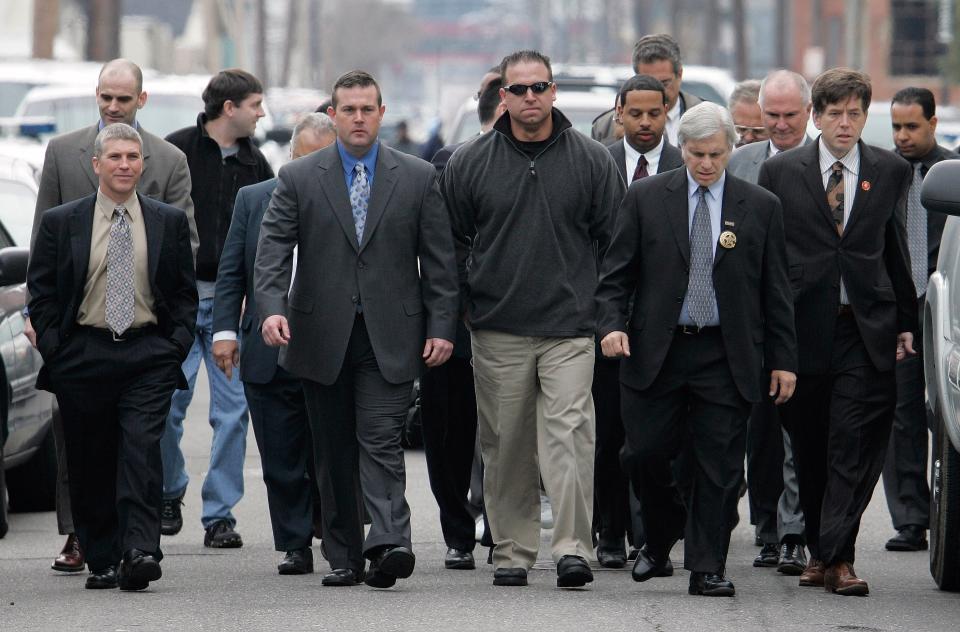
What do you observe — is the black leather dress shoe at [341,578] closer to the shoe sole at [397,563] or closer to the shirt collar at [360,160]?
the shoe sole at [397,563]

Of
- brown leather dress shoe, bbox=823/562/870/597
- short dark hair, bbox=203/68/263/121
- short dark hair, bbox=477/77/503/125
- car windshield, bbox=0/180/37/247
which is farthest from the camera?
car windshield, bbox=0/180/37/247

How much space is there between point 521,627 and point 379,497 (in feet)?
3.59

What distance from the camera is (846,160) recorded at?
867 centimetres

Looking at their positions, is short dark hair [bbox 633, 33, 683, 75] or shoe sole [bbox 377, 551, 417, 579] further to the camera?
short dark hair [bbox 633, 33, 683, 75]

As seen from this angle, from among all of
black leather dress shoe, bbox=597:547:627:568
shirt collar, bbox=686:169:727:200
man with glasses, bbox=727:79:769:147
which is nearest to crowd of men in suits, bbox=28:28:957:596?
shirt collar, bbox=686:169:727:200

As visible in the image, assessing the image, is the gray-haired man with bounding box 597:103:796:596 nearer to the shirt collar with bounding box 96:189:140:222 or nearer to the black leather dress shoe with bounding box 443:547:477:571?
the black leather dress shoe with bounding box 443:547:477:571

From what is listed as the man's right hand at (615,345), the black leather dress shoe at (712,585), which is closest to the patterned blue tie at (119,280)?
the man's right hand at (615,345)

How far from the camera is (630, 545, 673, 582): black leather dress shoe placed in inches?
344

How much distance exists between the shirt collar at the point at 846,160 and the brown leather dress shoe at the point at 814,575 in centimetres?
163

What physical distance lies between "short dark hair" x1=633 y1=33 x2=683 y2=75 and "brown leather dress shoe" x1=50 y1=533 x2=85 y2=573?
3.86 meters

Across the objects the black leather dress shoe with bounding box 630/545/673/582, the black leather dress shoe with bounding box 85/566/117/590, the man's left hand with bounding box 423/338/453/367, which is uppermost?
the man's left hand with bounding box 423/338/453/367

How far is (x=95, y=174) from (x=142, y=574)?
2008mm

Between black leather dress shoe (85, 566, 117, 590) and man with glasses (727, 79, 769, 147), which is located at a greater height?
man with glasses (727, 79, 769, 147)

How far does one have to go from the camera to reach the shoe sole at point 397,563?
8461mm
